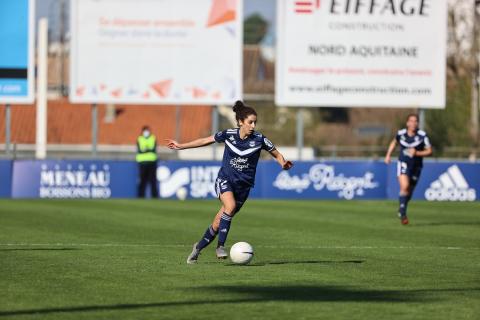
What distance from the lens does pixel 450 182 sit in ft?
111

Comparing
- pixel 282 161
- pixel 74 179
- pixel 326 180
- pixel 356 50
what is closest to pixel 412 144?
pixel 282 161

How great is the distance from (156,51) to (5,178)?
6.12 meters

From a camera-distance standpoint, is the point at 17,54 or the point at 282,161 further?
the point at 17,54

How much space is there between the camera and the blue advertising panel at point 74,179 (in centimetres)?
3325

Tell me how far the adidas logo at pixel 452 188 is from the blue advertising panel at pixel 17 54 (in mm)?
12317

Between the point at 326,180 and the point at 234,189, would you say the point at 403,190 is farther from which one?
the point at 326,180

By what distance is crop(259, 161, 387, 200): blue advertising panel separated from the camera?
1336 inches

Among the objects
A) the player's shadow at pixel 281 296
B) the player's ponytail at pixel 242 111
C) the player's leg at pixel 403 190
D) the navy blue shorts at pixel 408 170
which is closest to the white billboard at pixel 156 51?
the navy blue shorts at pixel 408 170

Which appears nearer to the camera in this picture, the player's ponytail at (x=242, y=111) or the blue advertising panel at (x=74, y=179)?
the player's ponytail at (x=242, y=111)

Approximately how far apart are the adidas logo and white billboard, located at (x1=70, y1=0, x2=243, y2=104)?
22.0 ft

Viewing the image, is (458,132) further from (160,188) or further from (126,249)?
(126,249)

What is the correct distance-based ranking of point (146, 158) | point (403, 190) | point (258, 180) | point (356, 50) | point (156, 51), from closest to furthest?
point (403, 190)
point (146, 158)
point (258, 180)
point (156, 51)
point (356, 50)

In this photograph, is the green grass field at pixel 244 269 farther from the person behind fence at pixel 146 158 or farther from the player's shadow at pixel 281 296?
the person behind fence at pixel 146 158

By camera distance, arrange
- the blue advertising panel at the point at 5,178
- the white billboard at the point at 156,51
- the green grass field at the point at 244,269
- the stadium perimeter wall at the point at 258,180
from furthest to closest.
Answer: the white billboard at the point at 156,51
the stadium perimeter wall at the point at 258,180
the blue advertising panel at the point at 5,178
the green grass field at the point at 244,269
